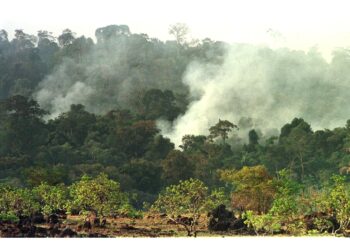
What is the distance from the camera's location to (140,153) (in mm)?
44750

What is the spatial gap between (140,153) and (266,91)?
12.0 meters

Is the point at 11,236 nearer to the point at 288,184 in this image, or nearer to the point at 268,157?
the point at 288,184

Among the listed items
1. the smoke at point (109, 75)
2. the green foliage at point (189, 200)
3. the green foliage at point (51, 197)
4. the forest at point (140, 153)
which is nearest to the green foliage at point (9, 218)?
the forest at point (140, 153)

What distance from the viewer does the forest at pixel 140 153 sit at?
1018 inches

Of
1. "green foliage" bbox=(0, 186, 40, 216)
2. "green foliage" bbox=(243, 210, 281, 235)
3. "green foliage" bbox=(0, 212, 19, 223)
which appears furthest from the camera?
"green foliage" bbox=(0, 212, 19, 223)

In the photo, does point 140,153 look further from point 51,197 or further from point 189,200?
point 189,200

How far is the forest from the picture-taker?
84.8 ft

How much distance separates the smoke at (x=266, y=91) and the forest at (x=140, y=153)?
567 mm

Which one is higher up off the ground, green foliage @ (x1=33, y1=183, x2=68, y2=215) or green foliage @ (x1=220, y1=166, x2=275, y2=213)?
green foliage @ (x1=220, y1=166, x2=275, y2=213)

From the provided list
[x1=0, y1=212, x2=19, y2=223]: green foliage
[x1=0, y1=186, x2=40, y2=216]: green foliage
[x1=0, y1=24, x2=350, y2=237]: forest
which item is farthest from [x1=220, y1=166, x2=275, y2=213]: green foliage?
[x1=0, y1=212, x2=19, y2=223]: green foliage

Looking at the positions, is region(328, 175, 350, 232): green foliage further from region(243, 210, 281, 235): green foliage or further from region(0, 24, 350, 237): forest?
region(243, 210, 281, 235): green foliage

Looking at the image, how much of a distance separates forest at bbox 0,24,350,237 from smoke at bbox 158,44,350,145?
1.86ft

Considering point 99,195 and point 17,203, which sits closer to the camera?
point 99,195

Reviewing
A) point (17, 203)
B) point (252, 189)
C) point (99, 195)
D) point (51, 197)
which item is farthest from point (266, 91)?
point (17, 203)
